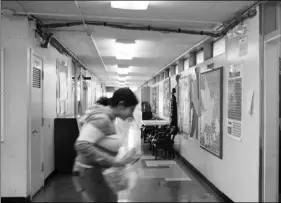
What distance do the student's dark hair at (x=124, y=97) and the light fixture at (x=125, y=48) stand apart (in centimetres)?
189

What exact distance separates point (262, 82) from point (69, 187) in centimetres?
198

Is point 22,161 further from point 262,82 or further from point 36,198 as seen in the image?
point 262,82

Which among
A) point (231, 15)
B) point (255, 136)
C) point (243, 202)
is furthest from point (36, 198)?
point (231, 15)

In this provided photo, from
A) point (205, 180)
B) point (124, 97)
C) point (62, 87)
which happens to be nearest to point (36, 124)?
point (62, 87)

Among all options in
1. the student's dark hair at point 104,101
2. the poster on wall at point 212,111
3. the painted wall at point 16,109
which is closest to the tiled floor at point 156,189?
the painted wall at point 16,109

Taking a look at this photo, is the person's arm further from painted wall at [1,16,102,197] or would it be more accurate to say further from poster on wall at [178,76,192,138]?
poster on wall at [178,76,192,138]

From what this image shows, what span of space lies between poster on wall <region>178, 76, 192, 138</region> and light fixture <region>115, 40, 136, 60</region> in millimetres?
845

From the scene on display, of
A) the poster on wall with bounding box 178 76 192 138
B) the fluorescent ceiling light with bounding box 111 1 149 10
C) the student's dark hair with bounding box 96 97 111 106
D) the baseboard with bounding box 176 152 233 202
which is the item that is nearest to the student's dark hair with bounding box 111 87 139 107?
the student's dark hair with bounding box 96 97 111 106

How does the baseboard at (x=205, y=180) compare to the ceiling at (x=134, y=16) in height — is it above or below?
below

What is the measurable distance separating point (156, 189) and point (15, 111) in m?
1.47

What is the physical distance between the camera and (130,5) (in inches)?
67.7

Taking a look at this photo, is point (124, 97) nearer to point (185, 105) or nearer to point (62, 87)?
point (62, 87)

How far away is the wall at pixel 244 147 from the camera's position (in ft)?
5.58

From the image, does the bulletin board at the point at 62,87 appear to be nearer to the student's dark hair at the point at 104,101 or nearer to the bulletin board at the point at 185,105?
the bulletin board at the point at 185,105
